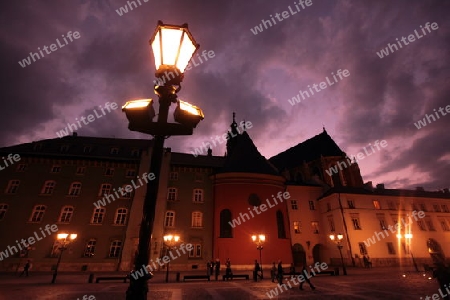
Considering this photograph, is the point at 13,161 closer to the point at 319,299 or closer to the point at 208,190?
the point at 208,190

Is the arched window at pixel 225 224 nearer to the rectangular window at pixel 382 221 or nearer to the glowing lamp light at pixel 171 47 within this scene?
the rectangular window at pixel 382 221

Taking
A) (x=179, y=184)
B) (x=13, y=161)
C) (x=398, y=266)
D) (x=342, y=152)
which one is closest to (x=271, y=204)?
(x=179, y=184)

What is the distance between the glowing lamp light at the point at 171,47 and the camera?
2.96 meters

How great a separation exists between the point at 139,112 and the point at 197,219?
25362 mm

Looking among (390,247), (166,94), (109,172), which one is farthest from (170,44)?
(390,247)

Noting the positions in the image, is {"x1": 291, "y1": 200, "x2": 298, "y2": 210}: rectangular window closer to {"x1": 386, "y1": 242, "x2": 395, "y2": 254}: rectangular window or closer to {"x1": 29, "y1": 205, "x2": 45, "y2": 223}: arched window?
{"x1": 386, "y1": 242, "x2": 395, "y2": 254}: rectangular window

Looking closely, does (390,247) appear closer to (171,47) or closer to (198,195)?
(198,195)

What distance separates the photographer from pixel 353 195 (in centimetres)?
3145

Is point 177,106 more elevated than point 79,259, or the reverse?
point 177,106

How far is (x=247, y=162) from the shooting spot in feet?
93.4

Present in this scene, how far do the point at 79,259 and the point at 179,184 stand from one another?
12.2 meters

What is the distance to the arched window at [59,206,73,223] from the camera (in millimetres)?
24219

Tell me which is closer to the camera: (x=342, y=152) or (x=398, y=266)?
(x=398, y=266)

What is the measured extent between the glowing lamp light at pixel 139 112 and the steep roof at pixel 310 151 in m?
43.9
